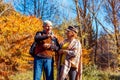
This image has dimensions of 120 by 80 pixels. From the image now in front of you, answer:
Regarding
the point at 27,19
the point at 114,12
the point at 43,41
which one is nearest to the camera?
the point at 43,41

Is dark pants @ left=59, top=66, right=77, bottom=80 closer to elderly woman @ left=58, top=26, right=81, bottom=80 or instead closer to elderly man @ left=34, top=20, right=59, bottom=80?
elderly woman @ left=58, top=26, right=81, bottom=80

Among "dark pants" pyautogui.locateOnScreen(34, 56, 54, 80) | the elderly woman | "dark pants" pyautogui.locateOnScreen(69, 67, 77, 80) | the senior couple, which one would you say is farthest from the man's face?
"dark pants" pyautogui.locateOnScreen(69, 67, 77, 80)

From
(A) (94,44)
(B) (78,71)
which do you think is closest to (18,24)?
(B) (78,71)

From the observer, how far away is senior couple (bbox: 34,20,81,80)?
23.5ft

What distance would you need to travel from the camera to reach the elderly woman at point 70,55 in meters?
7.45

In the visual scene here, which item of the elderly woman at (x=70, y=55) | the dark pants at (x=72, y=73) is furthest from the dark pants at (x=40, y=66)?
the dark pants at (x=72, y=73)

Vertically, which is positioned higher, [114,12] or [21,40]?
[114,12]

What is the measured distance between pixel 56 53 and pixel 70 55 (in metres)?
0.33

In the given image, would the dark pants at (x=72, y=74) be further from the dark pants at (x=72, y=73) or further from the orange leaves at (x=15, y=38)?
the orange leaves at (x=15, y=38)

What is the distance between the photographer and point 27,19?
865 inches

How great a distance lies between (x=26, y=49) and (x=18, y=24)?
1549 mm

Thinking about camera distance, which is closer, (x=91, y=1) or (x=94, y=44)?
(x=91, y=1)

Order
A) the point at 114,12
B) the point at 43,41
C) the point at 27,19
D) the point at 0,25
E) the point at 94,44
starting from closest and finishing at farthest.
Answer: the point at 43,41, the point at 0,25, the point at 27,19, the point at 114,12, the point at 94,44

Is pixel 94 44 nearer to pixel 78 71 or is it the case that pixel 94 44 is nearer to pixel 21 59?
pixel 21 59
